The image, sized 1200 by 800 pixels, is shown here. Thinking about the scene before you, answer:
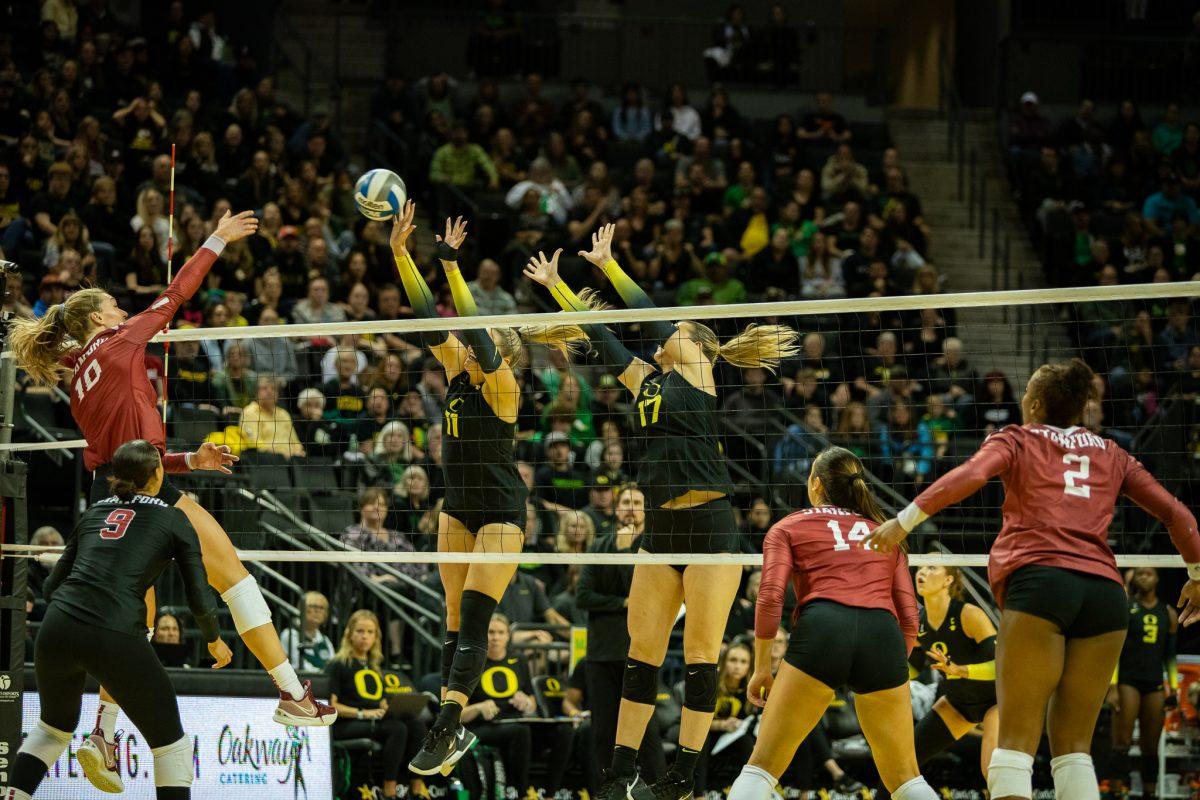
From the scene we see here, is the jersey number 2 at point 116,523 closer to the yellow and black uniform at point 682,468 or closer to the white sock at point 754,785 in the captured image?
the yellow and black uniform at point 682,468

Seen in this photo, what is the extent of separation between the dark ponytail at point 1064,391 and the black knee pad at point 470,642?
3061mm

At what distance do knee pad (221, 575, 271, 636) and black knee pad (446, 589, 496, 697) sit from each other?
1.00m

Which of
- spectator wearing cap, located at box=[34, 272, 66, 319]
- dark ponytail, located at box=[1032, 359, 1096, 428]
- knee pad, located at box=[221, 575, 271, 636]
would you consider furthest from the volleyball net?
dark ponytail, located at box=[1032, 359, 1096, 428]

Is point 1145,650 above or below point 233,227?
below

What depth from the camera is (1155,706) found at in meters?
12.2

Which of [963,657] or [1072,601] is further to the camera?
[963,657]

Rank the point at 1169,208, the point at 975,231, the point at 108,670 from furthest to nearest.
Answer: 1. the point at 975,231
2. the point at 1169,208
3. the point at 108,670

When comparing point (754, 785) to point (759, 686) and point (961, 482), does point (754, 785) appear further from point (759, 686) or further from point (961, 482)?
point (961, 482)

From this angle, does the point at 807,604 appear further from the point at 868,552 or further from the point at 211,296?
the point at 211,296

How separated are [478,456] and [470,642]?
38.2 inches

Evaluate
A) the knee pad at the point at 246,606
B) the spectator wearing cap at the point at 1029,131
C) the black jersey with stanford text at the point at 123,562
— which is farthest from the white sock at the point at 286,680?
the spectator wearing cap at the point at 1029,131

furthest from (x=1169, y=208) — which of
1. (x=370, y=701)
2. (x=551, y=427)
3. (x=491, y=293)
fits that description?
(x=370, y=701)

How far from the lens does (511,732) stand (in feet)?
36.5

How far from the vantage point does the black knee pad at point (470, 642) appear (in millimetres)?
7703
